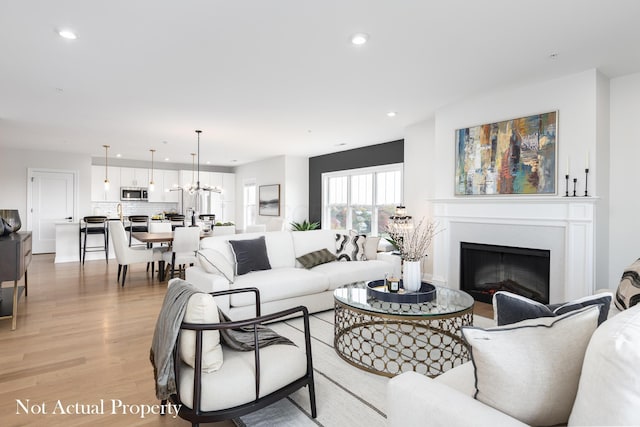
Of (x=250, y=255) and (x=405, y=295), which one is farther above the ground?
(x=250, y=255)

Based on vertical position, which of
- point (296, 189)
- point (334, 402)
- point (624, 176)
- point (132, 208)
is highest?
point (296, 189)

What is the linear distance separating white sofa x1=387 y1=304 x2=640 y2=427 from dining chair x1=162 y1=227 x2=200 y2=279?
4.89m

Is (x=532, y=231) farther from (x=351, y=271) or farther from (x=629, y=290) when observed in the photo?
(x=351, y=271)

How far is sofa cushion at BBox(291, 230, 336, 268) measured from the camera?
14.8 ft

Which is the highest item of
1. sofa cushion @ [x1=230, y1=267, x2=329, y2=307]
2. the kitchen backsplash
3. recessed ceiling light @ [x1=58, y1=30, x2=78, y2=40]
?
recessed ceiling light @ [x1=58, y1=30, x2=78, y2=40]

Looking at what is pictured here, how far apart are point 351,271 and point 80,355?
265cm

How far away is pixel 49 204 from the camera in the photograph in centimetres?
854

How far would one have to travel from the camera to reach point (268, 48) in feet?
10.0

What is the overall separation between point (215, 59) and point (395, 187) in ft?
14.9

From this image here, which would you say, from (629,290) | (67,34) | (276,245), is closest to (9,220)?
(67,34)

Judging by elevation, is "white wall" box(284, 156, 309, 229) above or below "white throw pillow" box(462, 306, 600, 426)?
above

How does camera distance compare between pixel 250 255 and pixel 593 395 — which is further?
pixel 250 255

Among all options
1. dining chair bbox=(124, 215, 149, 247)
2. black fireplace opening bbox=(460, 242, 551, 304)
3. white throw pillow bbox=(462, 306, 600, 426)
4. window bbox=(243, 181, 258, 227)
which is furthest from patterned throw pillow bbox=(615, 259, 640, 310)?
window bbox=(243, 181, 258, 227)

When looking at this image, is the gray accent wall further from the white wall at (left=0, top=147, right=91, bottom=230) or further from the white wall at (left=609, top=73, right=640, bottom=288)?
the white wall at (left=0, top=147, right=91, bottom=230)
